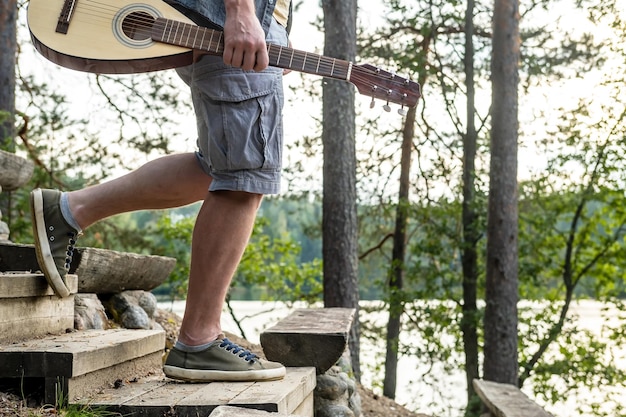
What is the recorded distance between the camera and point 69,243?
275 centimetres

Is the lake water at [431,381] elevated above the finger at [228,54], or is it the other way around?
the finger at [228,54]

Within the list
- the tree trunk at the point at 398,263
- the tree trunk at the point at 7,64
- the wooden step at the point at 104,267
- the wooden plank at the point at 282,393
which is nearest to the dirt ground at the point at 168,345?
the wooden step at the point at 104,267

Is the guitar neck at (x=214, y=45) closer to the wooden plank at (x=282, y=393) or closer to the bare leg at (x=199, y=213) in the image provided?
the bare leg at (x=199, y=213)

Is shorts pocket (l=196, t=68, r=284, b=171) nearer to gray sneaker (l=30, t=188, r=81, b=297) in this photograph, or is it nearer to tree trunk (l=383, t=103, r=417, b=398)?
gray sneaker (l=30, t=188, r=81, b=297)

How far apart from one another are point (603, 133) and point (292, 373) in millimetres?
9217

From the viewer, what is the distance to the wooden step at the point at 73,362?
7.71 ft

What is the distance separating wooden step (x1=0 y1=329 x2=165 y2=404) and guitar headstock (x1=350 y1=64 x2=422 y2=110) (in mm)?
1303

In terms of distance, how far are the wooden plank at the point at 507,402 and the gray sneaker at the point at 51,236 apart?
329 cm

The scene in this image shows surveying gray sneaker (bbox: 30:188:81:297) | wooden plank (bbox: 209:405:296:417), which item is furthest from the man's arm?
wooden plank (bbox: 209:405:296:417)

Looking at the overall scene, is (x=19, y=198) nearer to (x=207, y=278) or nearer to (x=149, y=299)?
(x=149, y=299)

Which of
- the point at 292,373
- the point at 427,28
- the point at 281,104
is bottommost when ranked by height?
the point at 292,373

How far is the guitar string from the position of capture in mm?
2680

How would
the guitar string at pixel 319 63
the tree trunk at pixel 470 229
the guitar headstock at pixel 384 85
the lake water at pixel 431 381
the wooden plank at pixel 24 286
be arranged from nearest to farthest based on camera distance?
the wooden plank at pixel 24 286 < the guitar string at pixel 319 63 < the guitar headstock at pixel 384 85 < the tree trunk at pixel 470 229 < the lake water at pixel 431 381

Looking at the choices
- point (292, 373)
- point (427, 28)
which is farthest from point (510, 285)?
point (292, 373)
